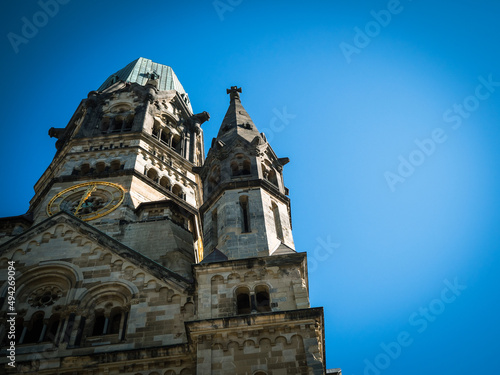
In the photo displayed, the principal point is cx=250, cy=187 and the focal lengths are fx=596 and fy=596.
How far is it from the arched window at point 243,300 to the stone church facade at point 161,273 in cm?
3

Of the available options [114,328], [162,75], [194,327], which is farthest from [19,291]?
[162,75]

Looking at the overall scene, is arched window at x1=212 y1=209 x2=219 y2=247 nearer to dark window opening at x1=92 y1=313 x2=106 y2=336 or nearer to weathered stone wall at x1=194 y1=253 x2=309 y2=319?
weathered stone wall at x1=194 y1=253 x2=309 y2=319

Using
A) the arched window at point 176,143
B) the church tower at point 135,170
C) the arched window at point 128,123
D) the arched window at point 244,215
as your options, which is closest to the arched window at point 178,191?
the church tower at point 135,170

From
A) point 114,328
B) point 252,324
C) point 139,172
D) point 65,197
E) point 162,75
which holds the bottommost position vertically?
point 252,324

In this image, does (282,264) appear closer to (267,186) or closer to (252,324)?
(252,324)

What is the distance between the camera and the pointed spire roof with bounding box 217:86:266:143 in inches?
989

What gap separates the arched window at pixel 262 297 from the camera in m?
15.8

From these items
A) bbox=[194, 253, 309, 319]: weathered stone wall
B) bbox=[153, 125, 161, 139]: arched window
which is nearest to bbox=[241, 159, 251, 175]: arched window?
bbox=[194, 253, 309, 319]: weathered stone wall

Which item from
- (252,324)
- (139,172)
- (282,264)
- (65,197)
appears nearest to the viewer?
(252,324)

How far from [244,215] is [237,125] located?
274 inches

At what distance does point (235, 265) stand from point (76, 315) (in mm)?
4928

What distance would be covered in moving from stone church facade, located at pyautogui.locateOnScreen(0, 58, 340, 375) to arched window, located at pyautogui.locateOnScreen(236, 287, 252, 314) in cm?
3

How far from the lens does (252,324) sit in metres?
14.5

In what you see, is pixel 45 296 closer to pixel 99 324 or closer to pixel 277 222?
pixel 99 324
